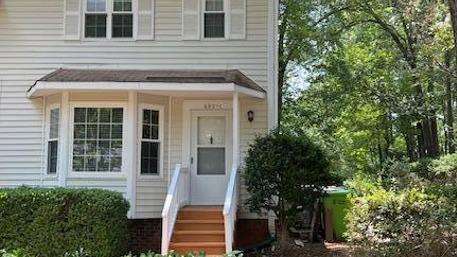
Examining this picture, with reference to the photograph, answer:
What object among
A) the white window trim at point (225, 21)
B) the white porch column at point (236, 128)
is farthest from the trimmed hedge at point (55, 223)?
the white window trim at point (225, 21)

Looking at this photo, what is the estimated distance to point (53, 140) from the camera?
11875 mm

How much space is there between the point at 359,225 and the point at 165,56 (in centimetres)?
625

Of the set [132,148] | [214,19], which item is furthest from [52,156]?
[214,19]

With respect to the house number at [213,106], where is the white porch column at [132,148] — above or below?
below

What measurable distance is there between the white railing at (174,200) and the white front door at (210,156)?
0.89 feet

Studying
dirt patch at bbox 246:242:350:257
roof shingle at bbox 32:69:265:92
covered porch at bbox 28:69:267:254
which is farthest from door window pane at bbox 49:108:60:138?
dirt patch at bbox 246:242:350:257

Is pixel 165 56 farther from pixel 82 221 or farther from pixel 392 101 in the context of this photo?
pixel 392 101

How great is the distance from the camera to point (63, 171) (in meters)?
11.3

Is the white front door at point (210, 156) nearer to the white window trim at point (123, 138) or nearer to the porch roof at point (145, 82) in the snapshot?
the porch roof at point (145, 82)

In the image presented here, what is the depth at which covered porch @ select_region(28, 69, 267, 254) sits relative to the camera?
35.8 ft

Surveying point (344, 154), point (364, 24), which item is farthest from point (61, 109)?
point (344, 154)

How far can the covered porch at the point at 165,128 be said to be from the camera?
10.9 m

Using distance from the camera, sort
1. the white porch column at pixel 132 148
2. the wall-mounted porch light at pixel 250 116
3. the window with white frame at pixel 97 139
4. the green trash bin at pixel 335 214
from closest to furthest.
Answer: the white porch column at pixel 132 148, the window with white frame at pixel 97 139, the wall-mounted porch light at pixel 250 116, the green trash bin at pixel 335 214

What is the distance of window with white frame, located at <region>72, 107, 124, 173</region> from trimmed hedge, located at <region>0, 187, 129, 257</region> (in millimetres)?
1938
